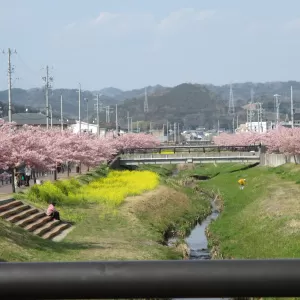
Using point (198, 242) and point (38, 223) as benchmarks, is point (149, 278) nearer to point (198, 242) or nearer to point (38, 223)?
point (38, 223)

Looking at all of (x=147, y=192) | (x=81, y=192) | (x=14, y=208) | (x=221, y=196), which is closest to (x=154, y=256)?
(x=14, y=208)

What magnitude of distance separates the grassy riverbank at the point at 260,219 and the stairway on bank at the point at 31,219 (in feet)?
22.0

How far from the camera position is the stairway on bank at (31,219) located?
97.0 feet

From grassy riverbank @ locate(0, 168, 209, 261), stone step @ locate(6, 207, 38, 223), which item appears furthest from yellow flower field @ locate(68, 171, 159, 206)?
stone step @ locate(6, 207, 38, 223)

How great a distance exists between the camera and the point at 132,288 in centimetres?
248

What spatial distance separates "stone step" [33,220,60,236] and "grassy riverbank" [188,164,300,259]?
683 cm

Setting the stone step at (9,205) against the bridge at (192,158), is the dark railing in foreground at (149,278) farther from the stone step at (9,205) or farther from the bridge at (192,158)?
the bridge at (192,158)

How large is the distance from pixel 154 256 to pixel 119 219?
11.3 meters

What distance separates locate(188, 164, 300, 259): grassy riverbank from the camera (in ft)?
86.2

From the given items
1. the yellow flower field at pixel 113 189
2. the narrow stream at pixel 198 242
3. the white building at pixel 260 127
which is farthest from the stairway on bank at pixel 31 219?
the white building at pixel 260 127

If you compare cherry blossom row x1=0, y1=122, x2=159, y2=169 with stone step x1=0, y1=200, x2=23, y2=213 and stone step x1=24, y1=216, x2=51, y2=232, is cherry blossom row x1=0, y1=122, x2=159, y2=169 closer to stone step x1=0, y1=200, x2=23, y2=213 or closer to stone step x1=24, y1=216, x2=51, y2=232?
stone step x1=0, y1=200, x2=23, y2=213

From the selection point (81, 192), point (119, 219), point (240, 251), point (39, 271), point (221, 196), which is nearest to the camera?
point (39, 271)

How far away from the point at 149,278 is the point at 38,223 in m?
29.1

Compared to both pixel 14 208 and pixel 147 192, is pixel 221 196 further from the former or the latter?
pixel 14 208
